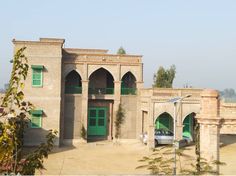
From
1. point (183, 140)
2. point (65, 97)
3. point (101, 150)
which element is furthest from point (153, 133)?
point (65, 97)

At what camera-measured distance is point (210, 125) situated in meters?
12.0

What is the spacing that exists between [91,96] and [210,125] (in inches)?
751

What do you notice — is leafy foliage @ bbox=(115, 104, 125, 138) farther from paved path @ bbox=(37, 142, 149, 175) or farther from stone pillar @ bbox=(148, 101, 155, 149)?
stone pillar @ bbox=(148, 101, 155, 149)

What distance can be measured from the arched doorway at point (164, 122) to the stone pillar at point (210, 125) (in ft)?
58.3

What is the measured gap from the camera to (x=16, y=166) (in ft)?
18.7

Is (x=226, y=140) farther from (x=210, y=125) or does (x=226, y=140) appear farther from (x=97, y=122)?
(x=210, y=125)

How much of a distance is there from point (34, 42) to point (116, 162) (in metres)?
12.1

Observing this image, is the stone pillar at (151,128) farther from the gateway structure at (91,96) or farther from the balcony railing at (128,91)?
the balcony railing at (128,91)

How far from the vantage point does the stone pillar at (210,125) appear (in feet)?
38.9

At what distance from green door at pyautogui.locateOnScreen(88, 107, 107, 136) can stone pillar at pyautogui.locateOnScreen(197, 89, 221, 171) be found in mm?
19310

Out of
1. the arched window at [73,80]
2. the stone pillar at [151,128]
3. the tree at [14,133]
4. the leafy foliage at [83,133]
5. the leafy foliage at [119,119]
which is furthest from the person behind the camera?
the arched window at [73,80]

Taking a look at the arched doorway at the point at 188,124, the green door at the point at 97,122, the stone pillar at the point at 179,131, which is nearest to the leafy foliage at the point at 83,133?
the green door at the point at 97,122

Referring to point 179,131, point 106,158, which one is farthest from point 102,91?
point 106,158

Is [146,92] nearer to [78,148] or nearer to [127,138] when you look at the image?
[127,138]
